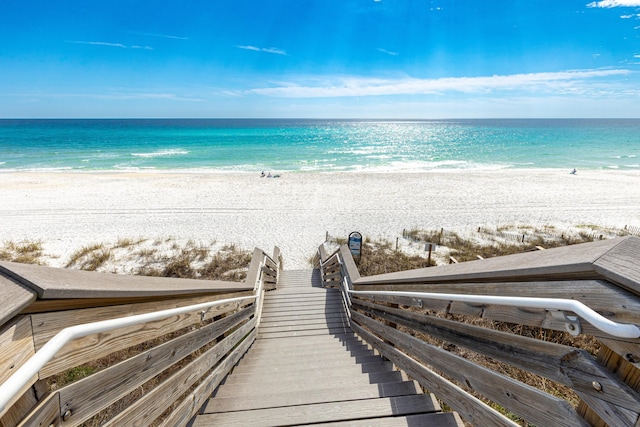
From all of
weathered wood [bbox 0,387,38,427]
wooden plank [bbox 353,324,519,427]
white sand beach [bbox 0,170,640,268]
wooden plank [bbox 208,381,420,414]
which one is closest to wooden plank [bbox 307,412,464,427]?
wooden plank [bbox 353,324,519,427]

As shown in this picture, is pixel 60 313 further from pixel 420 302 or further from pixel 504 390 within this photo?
pixel 420 302

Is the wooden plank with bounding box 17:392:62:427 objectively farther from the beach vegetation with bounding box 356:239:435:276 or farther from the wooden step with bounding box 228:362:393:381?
the beach vegetation with bounding box 356:239:435:276

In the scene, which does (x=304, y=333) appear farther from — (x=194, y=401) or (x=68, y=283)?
(x=68, y=283)

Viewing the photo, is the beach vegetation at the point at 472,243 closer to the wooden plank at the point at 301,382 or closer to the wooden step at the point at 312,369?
the wooden step at the point at 312,369

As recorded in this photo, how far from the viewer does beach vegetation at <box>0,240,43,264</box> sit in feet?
34.2

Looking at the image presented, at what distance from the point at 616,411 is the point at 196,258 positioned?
441 inches

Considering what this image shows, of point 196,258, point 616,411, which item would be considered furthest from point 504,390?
point 196,258

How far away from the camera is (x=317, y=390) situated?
278 centimetres

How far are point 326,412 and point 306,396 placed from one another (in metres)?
0.31

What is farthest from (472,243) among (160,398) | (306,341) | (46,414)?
(46,414)

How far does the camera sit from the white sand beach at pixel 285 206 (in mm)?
14117

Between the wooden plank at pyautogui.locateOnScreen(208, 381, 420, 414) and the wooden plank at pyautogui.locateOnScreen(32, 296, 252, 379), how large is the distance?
1.14m

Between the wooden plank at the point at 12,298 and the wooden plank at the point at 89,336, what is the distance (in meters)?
0.09

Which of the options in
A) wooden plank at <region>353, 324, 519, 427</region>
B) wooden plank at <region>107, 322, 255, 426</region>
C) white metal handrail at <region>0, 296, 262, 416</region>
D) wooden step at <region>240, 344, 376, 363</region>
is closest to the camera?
white metal handrail at <region>0, 296, 262, 416</region>
